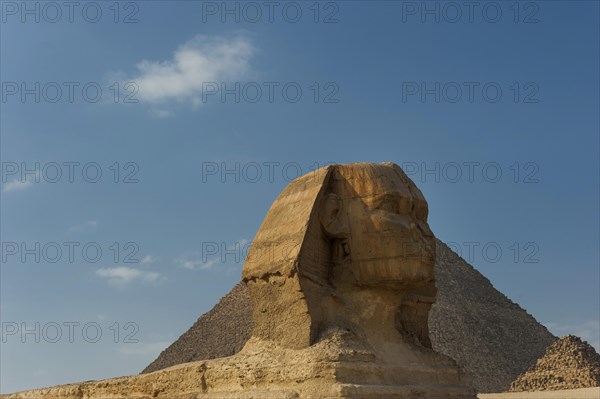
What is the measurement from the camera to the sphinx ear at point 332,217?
318 inches

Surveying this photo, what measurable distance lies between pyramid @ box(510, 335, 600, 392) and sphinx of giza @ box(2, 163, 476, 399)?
151 feet

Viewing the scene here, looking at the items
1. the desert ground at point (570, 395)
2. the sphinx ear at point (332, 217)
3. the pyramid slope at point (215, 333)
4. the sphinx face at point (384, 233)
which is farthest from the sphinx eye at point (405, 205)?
the pyramid slope at point (215, 333)

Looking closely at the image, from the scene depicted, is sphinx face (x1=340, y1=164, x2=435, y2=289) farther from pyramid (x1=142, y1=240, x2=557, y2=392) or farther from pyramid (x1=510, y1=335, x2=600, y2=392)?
pyramid (x1=142, y1=240, x2=557, y2=392)

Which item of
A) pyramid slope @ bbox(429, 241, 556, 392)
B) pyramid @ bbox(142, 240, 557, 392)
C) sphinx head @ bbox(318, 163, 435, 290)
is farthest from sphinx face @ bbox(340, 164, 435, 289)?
pyramid @ bbox(142, 240, 557, 392)

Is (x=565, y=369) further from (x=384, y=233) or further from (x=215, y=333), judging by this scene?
(x=384, y=233)

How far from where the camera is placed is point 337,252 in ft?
26.9

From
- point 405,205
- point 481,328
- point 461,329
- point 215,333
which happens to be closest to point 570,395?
point 405,205

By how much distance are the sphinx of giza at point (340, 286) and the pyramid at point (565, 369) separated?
151 ft

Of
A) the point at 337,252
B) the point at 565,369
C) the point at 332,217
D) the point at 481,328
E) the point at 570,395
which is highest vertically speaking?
the point at 481,328

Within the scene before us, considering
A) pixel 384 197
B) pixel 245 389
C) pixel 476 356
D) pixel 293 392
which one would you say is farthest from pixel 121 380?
pixel 476 356

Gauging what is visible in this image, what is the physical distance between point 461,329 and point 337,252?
76.0 metres

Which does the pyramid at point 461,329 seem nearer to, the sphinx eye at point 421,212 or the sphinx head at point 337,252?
the sphinx eye at point 421,212

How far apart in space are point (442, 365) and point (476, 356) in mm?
73373

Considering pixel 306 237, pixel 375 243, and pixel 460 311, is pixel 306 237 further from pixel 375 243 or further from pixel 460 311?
pixel 460 311
